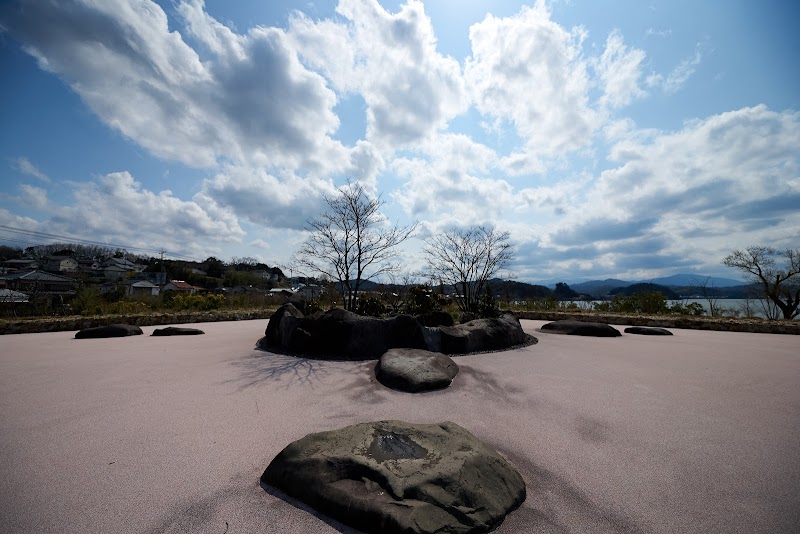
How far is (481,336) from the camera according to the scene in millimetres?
5887

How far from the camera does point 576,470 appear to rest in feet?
6.77

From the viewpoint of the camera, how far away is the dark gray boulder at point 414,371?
3672 millimetres

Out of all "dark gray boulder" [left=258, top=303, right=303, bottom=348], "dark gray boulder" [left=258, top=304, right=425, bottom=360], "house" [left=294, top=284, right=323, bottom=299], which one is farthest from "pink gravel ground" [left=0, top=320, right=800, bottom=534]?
"house" [left=294, top=284, right=323, bottom=299]

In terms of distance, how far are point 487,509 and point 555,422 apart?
151 cm

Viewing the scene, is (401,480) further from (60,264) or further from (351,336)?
(60,264)

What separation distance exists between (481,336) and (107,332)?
813cm

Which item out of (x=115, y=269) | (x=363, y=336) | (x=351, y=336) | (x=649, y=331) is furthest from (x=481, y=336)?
(x=115, y=269)

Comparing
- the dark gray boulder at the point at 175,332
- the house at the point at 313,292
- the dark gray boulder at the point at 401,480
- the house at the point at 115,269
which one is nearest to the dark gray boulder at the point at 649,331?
the dark gray boulder at the point at 401,480

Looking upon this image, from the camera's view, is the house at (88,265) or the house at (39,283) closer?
the house at (39,283)

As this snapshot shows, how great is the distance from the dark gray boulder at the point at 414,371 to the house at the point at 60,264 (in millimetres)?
56597

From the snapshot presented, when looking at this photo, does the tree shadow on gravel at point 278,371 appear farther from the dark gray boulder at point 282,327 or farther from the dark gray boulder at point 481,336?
the dark gray boulder at point 481,336

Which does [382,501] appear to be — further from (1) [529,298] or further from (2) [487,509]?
(1) [529,298]

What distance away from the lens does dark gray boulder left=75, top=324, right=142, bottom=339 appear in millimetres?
7043

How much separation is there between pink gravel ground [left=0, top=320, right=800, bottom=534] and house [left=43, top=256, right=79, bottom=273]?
53702mm
